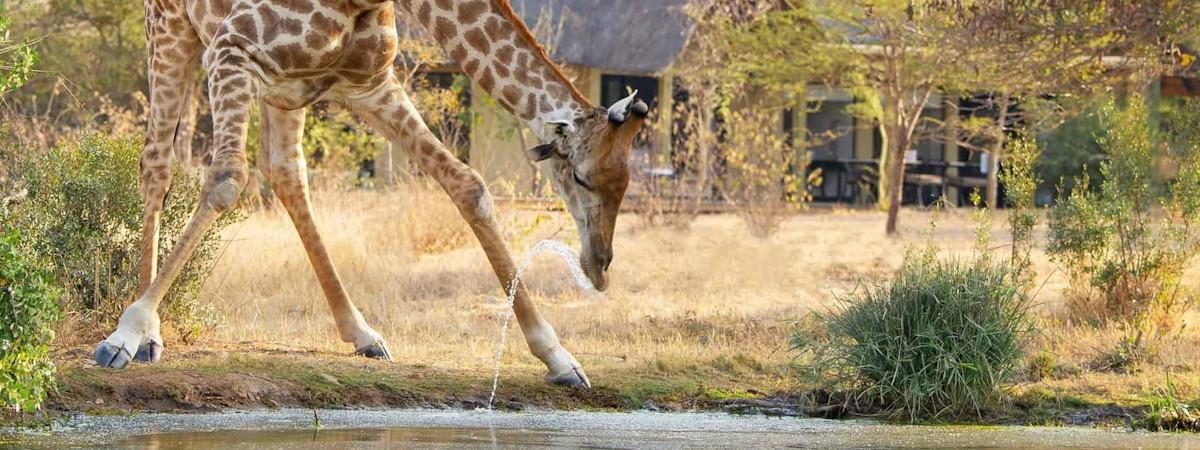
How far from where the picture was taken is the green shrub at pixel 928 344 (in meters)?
6.91

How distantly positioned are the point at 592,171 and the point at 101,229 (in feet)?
9.52

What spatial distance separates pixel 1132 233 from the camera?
952 cm

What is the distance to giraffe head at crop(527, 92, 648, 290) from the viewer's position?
657 centimetres

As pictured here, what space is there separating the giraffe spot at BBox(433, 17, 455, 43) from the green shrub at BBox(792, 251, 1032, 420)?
2116mm

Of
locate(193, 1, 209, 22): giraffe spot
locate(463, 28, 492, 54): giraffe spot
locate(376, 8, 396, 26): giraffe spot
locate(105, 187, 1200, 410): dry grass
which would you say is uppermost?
locate(193, 1, 209, 22): giraffe spot

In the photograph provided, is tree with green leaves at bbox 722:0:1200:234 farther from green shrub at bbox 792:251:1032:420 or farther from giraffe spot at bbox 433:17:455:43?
giraffe spot at bbox 433:17:455:43

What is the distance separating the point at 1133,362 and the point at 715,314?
9.67ft

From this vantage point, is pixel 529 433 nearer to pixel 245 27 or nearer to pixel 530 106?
pixel 530 106

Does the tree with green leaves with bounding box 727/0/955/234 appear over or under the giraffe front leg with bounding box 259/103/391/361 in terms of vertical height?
over

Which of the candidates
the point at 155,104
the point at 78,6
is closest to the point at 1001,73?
the point at 155,104

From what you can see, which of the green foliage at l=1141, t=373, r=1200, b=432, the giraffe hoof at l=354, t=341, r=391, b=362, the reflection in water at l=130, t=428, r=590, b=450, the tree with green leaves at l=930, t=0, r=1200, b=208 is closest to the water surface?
the reflection in water at l=130, t=428, r=590, b=450

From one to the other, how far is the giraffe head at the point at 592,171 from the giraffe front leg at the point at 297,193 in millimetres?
1769

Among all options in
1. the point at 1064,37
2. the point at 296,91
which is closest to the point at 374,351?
the point at 296,91

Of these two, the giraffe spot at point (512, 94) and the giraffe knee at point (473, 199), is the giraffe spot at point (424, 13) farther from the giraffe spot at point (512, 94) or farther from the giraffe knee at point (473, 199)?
the giraffe knee at point (473, 199)
